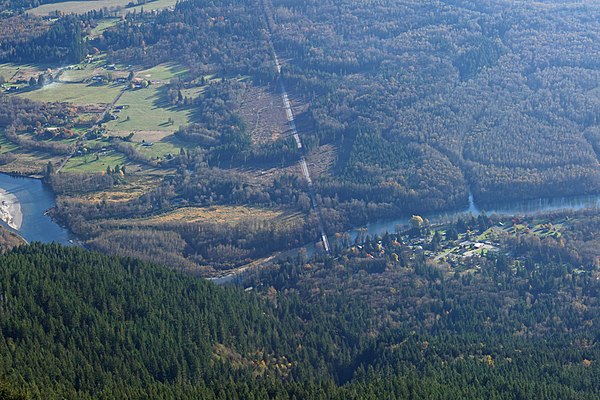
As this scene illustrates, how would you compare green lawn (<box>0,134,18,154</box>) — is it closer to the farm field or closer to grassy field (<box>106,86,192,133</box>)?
the farm field

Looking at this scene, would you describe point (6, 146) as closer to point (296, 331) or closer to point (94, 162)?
point (94, 162)

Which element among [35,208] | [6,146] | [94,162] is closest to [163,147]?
[94,162]

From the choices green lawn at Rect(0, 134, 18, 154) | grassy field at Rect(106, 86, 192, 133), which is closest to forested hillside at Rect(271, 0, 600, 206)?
grassy field at Rect(106, 86, 192, 133)

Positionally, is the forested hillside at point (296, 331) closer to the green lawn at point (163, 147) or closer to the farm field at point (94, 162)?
the green lawn at point (163, 147)

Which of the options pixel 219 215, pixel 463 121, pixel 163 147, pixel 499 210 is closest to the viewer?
pixel 219 215

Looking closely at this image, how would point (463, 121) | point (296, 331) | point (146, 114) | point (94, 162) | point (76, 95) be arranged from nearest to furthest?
point (296, 331), point (94, 162), point (463, 121), point (146, 114), point (76, 95)
